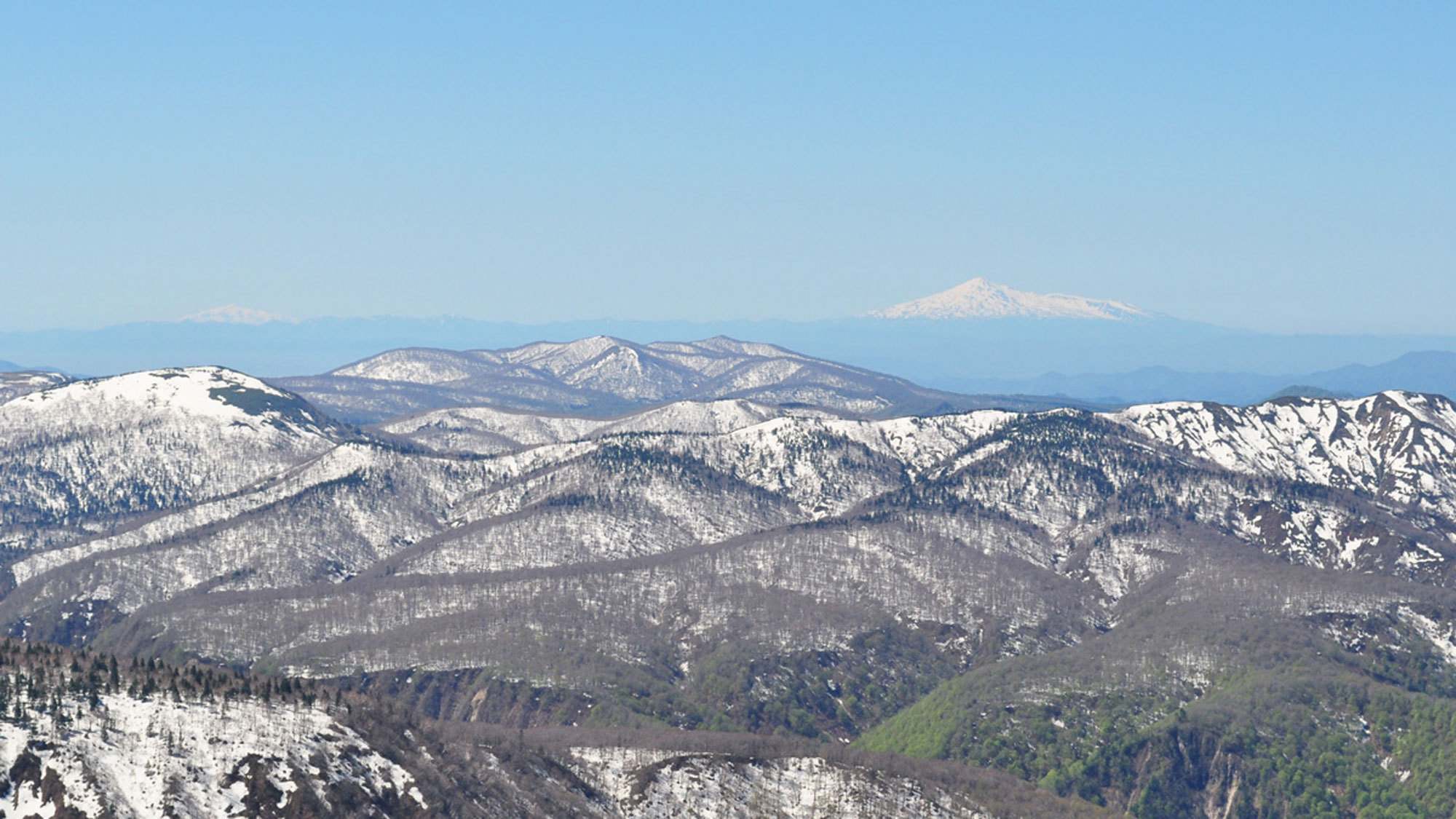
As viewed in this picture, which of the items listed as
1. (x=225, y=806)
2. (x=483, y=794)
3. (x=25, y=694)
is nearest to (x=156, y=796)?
(x=225, y=806)

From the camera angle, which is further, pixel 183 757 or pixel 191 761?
pixel 183 757

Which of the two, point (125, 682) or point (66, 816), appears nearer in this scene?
point (66, 816)

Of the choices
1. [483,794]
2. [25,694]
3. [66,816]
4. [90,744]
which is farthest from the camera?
[483,794]

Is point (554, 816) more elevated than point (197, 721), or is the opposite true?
point (197, 721)

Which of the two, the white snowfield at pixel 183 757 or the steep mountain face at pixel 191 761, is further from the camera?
the steep mountain face at pixel 191 761

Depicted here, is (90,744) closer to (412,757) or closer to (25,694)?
(25,694)

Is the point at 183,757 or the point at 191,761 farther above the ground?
the point at 183,757

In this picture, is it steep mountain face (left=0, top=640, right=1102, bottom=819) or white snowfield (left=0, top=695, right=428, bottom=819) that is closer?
white snowfield (left=0, top=695, right=428, bottom=819)

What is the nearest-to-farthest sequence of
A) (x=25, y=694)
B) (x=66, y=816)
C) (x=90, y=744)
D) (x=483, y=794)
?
1. (x=66, y=816)
2. (x=90, y=744)
3. (x=25, y=694)
4. (x=483, y=794)
